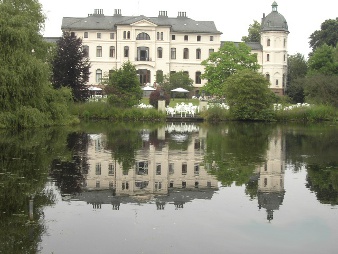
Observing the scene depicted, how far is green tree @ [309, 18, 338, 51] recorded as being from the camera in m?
88.3

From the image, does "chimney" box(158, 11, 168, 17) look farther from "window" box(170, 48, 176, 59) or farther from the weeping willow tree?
the weeping willow tree

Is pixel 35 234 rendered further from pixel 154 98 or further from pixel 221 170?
pixel 154 98

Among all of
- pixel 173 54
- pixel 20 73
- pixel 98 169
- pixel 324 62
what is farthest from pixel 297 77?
pixel 98 169

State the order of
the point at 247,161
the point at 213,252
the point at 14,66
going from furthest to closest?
the point at 14,66 → the point at 247,161 → the point at 213,252

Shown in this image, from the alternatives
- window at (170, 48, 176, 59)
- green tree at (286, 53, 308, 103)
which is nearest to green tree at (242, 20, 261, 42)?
green tree at (286, 53, 308, 103)

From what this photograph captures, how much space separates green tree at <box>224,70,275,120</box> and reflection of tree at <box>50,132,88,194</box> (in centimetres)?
2805

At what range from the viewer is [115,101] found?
52031 mm

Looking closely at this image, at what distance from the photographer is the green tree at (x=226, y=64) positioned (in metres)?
67.7

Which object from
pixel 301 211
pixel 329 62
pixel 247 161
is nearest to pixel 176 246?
pixel 301 211

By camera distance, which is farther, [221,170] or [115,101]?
[115,101]

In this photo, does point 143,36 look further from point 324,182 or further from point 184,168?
point 324,182

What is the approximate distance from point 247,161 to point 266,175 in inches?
128

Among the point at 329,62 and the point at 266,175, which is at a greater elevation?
the point at 329,62

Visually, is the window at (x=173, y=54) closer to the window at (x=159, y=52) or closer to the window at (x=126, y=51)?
the window at (x=159, y=52)
